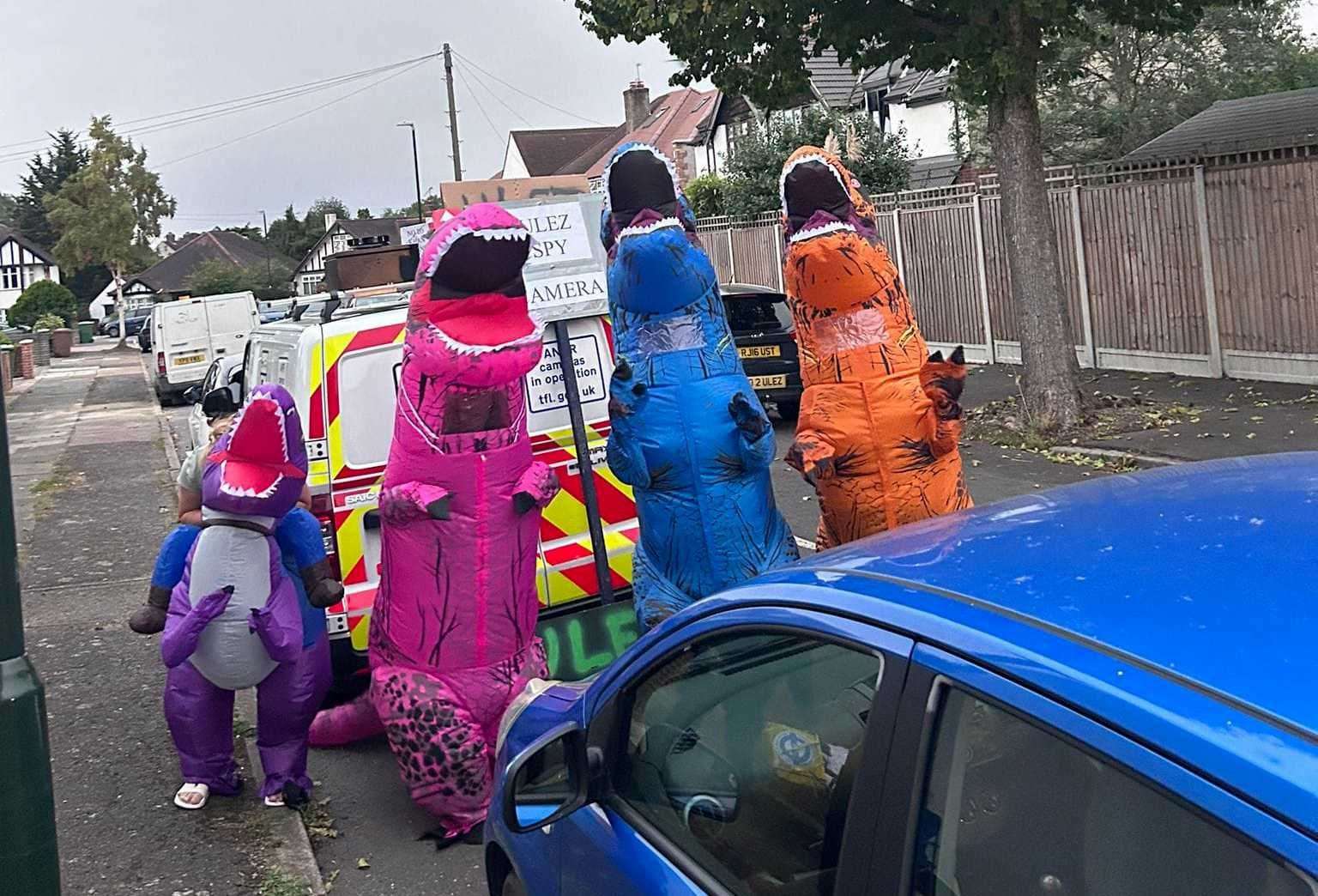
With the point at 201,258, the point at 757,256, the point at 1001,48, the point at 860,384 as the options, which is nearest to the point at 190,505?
the point at 860,384

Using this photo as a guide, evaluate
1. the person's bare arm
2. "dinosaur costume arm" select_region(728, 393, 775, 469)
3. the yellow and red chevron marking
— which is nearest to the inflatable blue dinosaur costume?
"dinosaur costume arm" select_region(728, 393, 775, 469)

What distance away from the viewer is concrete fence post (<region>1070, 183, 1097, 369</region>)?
15.9 m

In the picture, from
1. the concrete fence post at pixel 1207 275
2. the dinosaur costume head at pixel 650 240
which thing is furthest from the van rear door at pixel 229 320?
the dinosaur costume head at pixel 650 240

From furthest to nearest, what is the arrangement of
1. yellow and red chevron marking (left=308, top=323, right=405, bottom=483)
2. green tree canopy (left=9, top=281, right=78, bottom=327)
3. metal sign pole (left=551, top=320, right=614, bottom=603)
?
1. green tree canopy (left=9, top=281, right=78, bottom=327)
2. metal sign pole (left=551, top=320, right=614, bottom=603)
3. yellow and red chevron marking (left=308, top=323, right=405, bottom=483)

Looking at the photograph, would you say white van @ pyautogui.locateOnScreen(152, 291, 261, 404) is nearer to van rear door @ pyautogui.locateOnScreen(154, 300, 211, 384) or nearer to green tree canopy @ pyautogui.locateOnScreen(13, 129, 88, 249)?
van rear door @ pyautogui.locateOnScreen(154, 300, 211, 384)

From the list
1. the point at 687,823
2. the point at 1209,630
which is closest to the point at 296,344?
the point at 687,823

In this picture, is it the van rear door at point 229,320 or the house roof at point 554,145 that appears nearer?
the van rear door at point 229,320

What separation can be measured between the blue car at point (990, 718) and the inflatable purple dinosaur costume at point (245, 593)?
2234 mm

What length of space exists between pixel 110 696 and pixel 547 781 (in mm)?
4653

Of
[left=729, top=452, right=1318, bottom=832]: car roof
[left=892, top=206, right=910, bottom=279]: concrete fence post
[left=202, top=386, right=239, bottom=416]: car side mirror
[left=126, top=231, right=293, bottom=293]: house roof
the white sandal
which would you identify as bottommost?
the white sandal

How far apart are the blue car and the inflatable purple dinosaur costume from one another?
223 centimetres

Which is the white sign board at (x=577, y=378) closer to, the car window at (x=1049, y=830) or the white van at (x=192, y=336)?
the car window at (x=1049, y=830)

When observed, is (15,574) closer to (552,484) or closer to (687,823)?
(687,823)

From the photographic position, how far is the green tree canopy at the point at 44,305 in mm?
61031
